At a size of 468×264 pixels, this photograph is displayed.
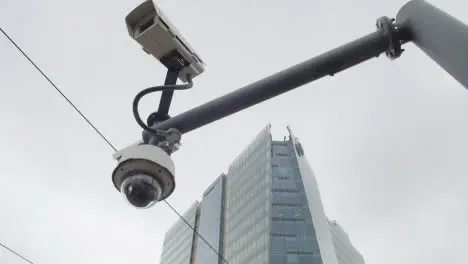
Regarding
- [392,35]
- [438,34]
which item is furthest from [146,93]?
[438,34]

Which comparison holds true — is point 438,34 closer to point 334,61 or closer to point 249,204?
point 334,61

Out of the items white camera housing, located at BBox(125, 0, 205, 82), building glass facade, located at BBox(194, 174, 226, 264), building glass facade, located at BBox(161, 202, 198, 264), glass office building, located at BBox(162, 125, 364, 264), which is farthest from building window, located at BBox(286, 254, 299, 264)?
white camera housing, located at BBox(125, 0, 205, 82)

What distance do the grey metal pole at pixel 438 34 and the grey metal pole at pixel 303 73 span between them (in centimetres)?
11

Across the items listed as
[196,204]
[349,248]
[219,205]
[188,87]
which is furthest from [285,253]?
[188,87]

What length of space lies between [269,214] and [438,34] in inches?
2023

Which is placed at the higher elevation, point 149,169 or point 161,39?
point 161,39

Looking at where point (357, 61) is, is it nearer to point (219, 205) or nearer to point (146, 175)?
point (146, 175)

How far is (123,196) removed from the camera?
5.05ft

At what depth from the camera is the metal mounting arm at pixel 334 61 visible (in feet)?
4.66

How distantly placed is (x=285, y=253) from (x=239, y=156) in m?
27.3

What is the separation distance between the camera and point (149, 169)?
4.93 feet

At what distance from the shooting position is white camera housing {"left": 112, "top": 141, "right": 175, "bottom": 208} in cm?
150

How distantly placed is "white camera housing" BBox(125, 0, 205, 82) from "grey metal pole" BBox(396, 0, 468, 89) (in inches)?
34.3

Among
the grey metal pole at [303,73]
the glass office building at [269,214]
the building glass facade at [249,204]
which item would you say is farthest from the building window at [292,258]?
the grey metal pole at [303,73]
